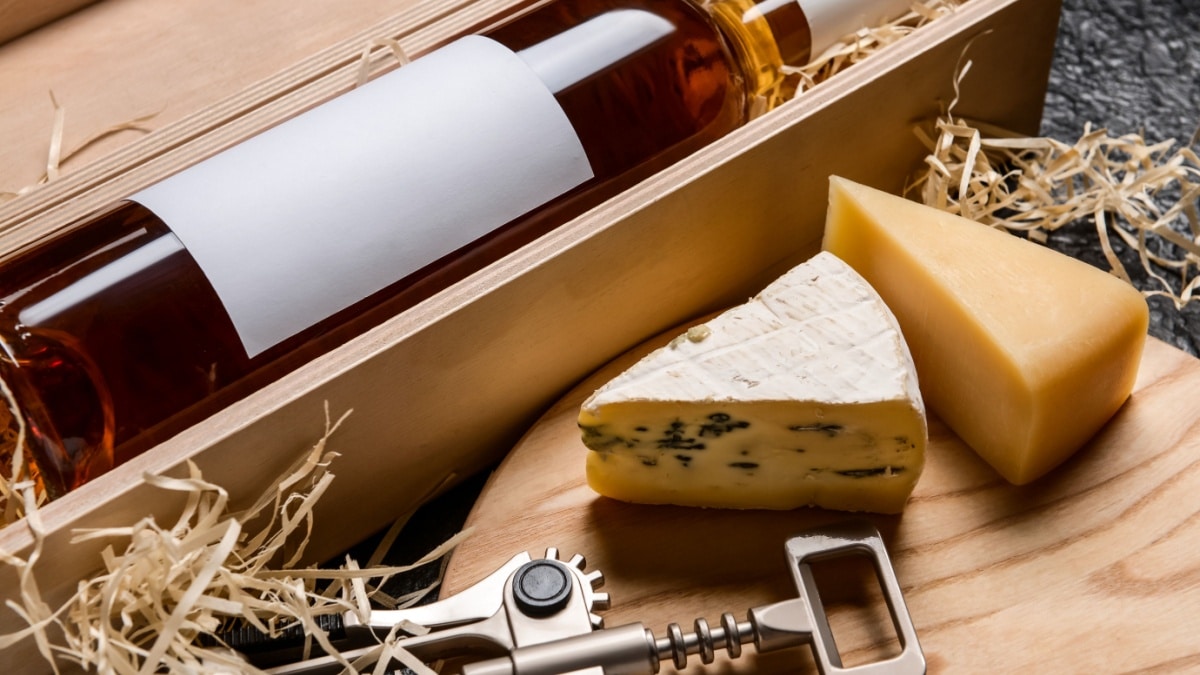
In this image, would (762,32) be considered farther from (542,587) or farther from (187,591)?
(187,591)

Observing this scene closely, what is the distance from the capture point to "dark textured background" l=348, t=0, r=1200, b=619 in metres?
1.34

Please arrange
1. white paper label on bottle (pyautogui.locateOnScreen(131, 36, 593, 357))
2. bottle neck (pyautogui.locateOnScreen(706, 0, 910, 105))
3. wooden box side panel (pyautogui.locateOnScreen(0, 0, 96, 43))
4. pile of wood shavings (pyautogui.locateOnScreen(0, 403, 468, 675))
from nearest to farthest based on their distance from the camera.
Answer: pile of wood shavings (pyautogui.locateOnScreen(0, 403, 468, 675)), white paper label on bottle (pyautogui.locateOnScreen(131, 36, 593, 357)), bottle neck (pyautogui.locateOnScreen(706, 0, 910, 105)), wooden box side panel (pyautogui.locateOnScreen(0, 0, 96, 43))

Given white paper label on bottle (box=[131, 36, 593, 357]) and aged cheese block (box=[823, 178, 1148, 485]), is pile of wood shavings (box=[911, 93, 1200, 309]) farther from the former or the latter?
white paper label on bottle (box=[131, 36, 593, 357])

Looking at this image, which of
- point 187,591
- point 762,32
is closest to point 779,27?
point 762,32

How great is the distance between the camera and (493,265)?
0.95 metres

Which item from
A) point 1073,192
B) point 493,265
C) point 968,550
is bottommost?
point 968,550

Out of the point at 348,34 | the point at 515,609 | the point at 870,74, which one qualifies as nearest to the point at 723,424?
the point at 515,609

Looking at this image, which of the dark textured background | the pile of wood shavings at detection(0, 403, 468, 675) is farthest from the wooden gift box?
the dark textured background

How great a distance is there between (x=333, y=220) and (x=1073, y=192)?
801 millimetres

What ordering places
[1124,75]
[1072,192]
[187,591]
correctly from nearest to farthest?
[187,591]
[1072,192]
[1124,75]

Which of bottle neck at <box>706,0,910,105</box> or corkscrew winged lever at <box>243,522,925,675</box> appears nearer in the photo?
corkscrew winged lever at <box>243,522,925,675</box>

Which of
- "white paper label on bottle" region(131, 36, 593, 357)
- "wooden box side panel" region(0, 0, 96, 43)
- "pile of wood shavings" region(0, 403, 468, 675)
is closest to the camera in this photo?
"pile of wood shavings" region(0, 403, 468, 675)

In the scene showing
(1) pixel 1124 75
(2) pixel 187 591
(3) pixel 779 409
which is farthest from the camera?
(1) pixel 1124 75

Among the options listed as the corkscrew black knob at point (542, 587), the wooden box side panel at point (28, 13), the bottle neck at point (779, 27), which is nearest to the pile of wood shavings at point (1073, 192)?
the bottle neck at point (779, 27)
